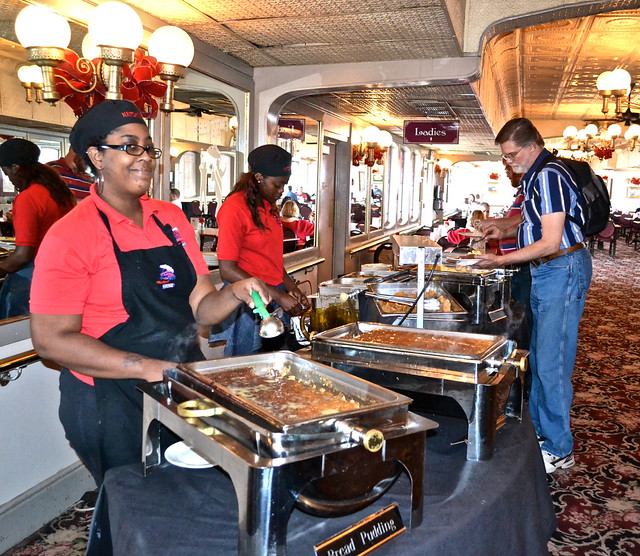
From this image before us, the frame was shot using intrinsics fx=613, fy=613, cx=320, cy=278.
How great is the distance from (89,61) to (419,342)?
1850mm

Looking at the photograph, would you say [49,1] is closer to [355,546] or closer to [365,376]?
[365,376]

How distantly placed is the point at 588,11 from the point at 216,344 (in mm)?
3247

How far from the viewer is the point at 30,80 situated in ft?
8.73

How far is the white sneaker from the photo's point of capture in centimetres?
331

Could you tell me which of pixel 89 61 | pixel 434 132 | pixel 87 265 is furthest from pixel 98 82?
pixel 434 132

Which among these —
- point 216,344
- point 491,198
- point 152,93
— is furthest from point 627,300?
point 491,198

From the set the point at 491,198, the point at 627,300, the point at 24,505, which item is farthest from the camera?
the point at 491,198

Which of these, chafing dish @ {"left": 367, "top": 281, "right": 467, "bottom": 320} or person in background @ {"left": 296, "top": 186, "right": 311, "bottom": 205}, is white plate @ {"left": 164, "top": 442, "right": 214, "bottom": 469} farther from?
person in background @ {"left": 296, "top": 186, "right": 311, "bottom": 205}

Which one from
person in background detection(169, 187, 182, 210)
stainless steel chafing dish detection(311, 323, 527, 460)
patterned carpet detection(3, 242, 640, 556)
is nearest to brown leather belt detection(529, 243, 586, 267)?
patterned carpet detection(3, 242, 640, 556)

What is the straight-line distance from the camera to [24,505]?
8.91 feet

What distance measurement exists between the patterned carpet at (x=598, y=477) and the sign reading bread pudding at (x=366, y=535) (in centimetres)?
184

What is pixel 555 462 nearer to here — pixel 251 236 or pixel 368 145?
pixel 251 236

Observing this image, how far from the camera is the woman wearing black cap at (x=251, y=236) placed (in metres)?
3.24

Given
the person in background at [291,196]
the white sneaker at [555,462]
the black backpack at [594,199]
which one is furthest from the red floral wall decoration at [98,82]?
the person in background at [291,196]
